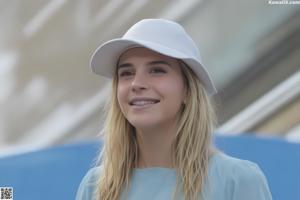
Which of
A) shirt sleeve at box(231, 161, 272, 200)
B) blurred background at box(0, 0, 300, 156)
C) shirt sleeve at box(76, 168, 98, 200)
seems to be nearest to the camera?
shirt sleeve at box(231, 161, 272, 200)

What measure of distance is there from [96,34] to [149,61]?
0.85m

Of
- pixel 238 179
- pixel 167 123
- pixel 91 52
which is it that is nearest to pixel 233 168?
pixel 238 179

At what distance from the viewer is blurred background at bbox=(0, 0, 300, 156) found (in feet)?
5.55

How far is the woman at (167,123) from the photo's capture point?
3.04ft

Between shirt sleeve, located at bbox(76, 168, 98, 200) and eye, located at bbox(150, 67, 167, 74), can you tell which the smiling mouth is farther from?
shirt sleeve, located at bbox(76, 168, 98, 200)

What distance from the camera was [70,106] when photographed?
A: 177 centimetres

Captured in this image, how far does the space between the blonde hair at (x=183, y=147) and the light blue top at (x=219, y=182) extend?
16 mm

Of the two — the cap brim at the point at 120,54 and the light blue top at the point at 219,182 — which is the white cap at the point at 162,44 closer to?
the cap brim at the point at 120,54

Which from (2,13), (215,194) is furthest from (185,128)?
(2,13)

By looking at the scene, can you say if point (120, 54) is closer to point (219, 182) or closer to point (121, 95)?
point (121, 95)

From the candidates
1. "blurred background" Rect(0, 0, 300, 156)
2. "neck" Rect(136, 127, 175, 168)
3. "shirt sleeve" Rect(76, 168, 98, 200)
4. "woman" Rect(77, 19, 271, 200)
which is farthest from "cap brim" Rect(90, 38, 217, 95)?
"blurred background" Rect(0, 0, 300, 156)

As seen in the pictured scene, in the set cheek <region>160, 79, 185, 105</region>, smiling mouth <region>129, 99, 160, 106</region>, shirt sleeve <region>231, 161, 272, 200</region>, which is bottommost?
shirt sleeve <region>231, 161, 272, 200</region>

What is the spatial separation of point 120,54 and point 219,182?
1.06 feet

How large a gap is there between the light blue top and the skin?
0.03 m
